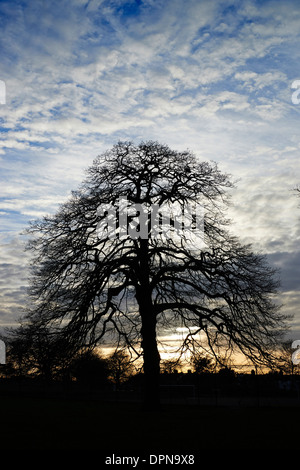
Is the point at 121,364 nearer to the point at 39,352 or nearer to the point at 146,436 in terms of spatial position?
the point at 39,352

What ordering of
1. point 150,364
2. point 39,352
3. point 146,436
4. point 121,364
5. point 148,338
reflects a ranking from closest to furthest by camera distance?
point 146,436 < point 39,352 < point 150,364 < point 148,338 < point 121,364

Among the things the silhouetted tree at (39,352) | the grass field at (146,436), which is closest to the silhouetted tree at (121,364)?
the silhouetted tree at (39,352)

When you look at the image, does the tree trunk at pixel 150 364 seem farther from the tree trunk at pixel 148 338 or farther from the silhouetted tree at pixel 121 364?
the silhouetted tree at pixel 121 364

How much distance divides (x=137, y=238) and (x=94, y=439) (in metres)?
11.1

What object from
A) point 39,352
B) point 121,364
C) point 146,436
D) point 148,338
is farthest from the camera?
point 121,364

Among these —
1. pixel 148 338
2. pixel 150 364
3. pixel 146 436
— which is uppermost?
pixel 148 338

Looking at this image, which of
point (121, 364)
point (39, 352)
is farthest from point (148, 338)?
point (39, 352)

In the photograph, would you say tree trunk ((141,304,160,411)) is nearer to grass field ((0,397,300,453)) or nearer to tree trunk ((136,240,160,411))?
tree trunk ((136,240,160,411))

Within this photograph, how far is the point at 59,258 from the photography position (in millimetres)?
20828

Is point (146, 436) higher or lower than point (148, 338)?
lower

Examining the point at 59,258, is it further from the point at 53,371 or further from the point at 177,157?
the point at 177,157

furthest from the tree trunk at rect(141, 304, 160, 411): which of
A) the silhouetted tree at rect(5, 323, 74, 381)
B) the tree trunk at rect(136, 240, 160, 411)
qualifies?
the silhouetted tree at rect(5, 323, 74, 381)

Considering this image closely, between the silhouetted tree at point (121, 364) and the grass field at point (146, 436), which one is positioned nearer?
the grass field at point (146, 436)

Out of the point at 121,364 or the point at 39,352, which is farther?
the point at 121,364
